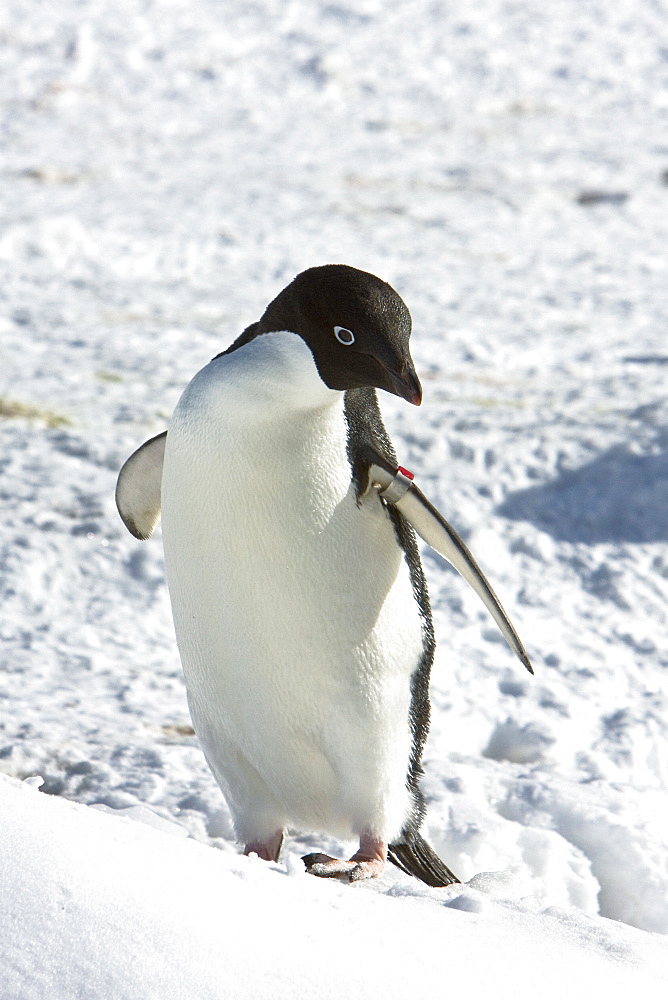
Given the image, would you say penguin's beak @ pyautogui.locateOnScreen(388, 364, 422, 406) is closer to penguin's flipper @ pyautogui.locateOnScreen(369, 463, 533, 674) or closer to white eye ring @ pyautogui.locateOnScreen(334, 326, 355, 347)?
white eye ring @ pyautogui.locateOnScreen(334, 326, 355, 347)

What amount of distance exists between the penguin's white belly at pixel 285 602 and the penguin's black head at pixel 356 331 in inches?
1.4

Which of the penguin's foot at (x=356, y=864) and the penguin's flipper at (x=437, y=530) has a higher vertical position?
the penguin's flipper at (x=437, y=530)

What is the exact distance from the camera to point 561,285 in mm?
5898

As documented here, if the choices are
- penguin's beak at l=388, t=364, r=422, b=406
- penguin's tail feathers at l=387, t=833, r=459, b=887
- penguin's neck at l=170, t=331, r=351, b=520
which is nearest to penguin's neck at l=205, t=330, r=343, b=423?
penguin's neck at l=170, t=331, r=351, b=520

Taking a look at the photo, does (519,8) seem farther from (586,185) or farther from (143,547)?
(143,547)

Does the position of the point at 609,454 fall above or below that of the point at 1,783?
Answer: above

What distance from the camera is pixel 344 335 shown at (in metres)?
1.63

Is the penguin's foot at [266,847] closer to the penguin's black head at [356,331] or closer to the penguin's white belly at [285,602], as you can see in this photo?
the penguin's white belly at [285,602]

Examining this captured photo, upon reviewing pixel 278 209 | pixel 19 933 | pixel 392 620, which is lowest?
pixel 19 933

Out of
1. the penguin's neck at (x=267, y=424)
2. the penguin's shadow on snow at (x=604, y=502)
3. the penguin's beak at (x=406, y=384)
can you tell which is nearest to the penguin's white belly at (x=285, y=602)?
the penguin's neck at (x=267, y=424)

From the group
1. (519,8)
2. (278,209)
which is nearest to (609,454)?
(278,209)

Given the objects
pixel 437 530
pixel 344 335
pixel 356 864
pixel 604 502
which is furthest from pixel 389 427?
pixel 356 864

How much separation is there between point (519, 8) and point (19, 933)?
10.6 m

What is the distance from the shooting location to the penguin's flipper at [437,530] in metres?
1.79
